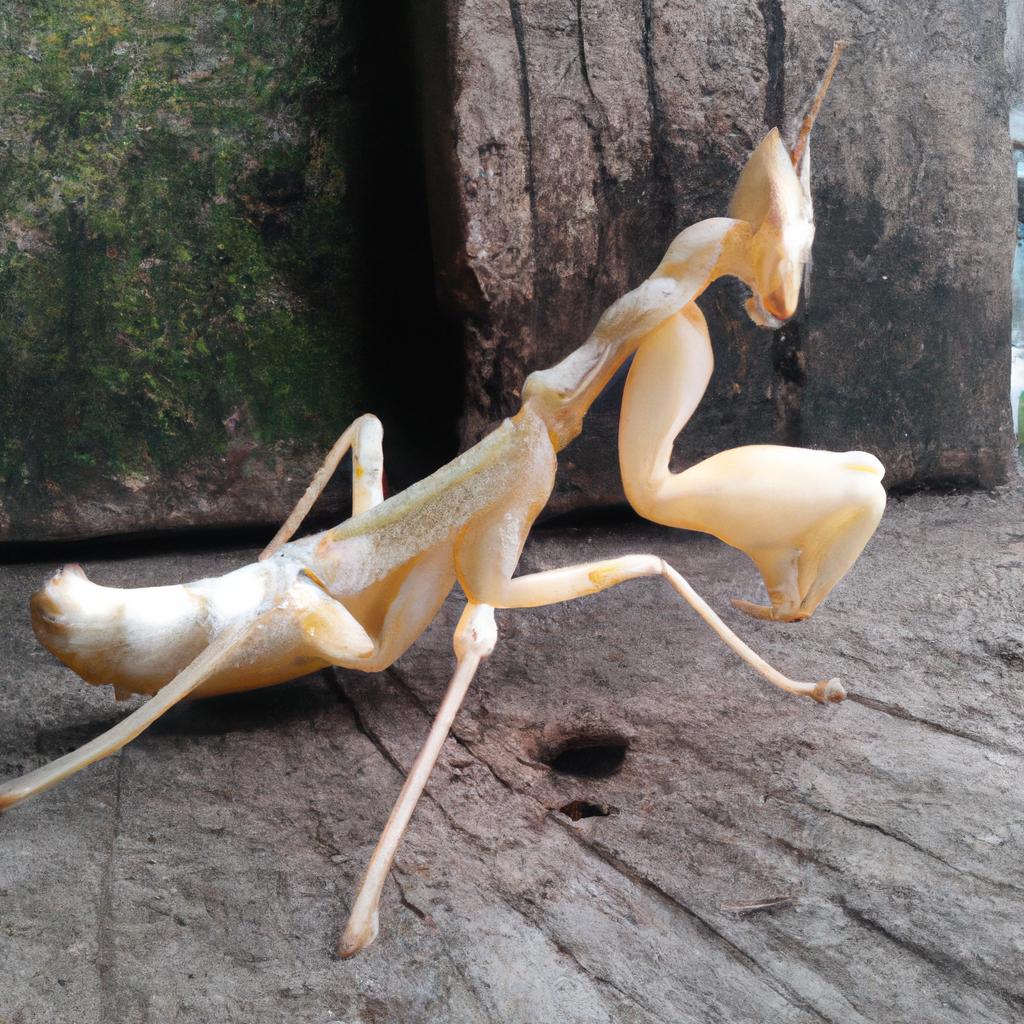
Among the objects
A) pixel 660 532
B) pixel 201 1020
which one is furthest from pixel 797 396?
pixel 201 1020

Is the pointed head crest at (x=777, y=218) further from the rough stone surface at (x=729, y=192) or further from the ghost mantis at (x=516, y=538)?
the rough stone surface at (x=729, y=192)

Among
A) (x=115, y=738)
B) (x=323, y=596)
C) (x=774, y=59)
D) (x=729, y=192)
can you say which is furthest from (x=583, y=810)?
(x=774, y=59)

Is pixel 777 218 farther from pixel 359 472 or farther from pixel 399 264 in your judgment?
pixel 399 264

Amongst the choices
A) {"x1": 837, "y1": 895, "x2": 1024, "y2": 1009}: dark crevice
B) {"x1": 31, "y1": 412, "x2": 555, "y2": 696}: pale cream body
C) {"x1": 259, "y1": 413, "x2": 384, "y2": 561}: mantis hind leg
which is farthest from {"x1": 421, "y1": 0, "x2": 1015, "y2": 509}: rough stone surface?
{"x1": 837, "y1": 895, "x2": 1024, "y2": 1009}: dark crevice

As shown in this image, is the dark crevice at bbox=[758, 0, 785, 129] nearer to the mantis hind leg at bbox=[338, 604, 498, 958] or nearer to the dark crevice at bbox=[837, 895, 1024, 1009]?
the mantis hind leg at bbox=[338, 604, 498, 958]

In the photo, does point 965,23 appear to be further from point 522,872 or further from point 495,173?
point 522,872

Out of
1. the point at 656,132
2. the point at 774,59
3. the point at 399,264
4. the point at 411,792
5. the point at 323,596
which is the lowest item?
the point at 411,792
